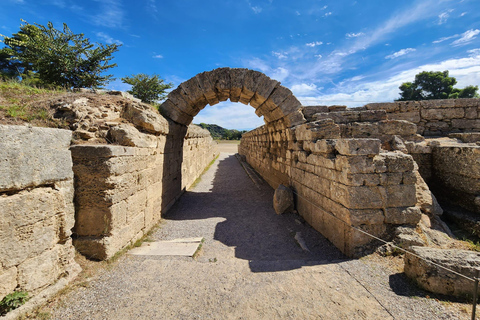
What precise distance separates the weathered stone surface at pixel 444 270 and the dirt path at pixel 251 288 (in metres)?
0.18

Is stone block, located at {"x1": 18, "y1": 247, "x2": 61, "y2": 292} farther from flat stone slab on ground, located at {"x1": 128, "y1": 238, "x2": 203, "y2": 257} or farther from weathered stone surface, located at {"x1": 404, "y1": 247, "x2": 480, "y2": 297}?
weathered stone surface, located at {"x1": 404, "y1": 247, "x2": 480, "y2": 297}

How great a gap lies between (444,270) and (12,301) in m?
4.72

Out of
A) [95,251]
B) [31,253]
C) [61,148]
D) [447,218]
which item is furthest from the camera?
[447,218]

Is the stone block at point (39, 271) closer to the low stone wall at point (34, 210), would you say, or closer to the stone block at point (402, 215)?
the low stone wall at point (34, 210)

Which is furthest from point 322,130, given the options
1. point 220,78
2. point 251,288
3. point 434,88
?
point 434,88

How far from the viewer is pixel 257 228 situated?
4.95 m

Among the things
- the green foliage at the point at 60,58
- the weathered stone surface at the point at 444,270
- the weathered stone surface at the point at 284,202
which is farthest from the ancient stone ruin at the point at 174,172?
the green foliage at the point at 60,58

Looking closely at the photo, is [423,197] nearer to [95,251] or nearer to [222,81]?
[222,81]

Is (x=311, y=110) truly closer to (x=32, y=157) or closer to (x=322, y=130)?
(x=322, y=130)

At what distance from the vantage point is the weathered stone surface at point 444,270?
2.34m

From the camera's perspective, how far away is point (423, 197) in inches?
159

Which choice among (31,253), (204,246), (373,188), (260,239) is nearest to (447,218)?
(373,188)

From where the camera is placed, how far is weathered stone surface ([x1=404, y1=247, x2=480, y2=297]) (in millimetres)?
2344

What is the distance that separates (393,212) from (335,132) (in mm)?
1869
